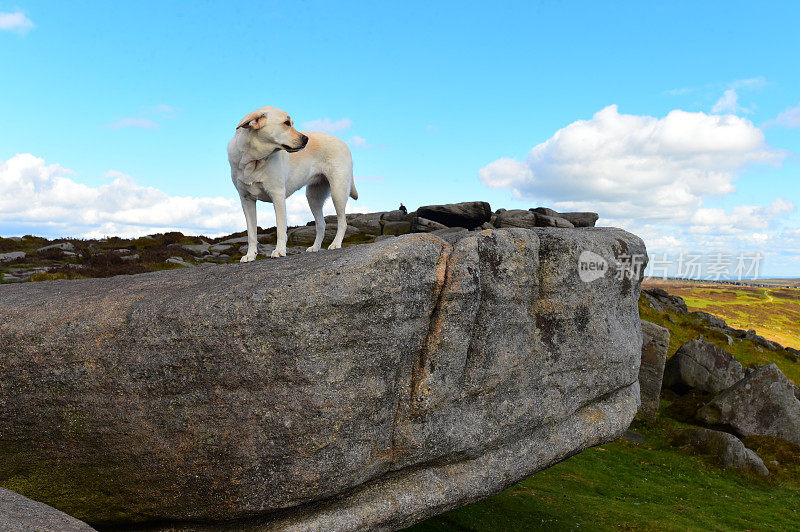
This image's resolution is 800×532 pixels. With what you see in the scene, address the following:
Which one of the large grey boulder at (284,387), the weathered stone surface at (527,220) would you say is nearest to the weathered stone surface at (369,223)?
the weathered stone surface at (527,220)

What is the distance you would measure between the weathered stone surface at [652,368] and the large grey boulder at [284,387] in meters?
22.6

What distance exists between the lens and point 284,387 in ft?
25.2

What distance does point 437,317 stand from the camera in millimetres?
8625

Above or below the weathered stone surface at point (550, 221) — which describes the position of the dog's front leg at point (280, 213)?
below

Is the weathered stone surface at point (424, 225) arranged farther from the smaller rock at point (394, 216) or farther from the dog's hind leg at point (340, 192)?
the dog's hind leg at point (340, 192)

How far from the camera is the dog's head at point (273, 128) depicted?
38.5ft

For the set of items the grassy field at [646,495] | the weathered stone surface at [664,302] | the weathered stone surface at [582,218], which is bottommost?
the grassy field at [646,495]

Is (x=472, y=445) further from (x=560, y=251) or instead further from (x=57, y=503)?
(x=57, y=503)

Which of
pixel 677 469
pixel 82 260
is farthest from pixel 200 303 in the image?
pixel 82 260

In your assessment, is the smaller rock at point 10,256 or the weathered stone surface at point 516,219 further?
the weathered stone surface at point 516,219

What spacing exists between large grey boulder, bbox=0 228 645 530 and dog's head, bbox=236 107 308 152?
3442 mm

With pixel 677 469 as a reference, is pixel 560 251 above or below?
above

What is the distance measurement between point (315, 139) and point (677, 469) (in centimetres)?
2130

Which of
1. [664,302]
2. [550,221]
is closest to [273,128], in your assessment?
[550,221]
